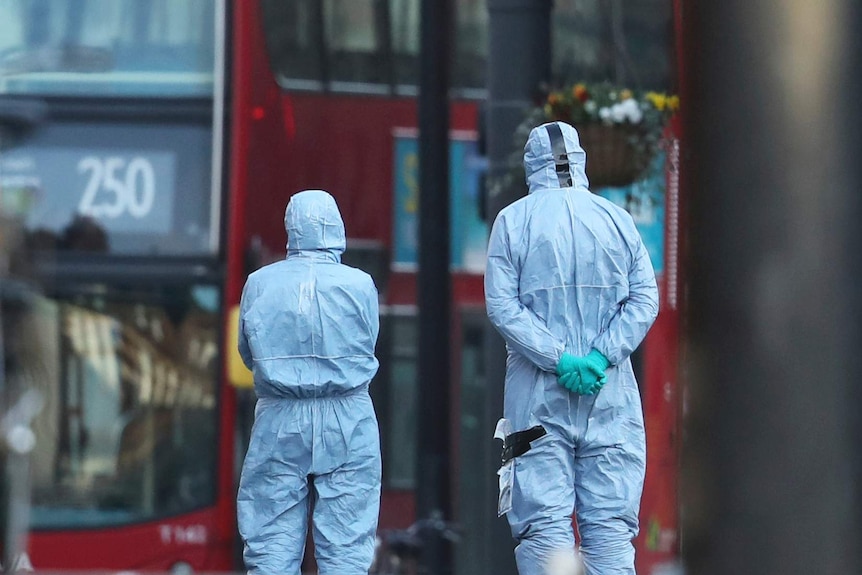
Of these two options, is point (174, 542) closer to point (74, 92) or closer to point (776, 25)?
point (74, 92)

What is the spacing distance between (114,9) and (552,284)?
4.29 meters

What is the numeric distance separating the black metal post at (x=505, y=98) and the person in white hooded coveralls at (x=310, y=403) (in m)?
0.69

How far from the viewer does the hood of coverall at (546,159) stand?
16.7 feet

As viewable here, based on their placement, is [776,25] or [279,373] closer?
[776,25]

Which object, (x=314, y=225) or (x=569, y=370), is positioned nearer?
(x=569, y=370)

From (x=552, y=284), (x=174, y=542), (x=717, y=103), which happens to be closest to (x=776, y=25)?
(x=717, y=103)

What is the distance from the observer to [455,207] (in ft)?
34.8

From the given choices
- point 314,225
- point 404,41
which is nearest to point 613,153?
point 314,225

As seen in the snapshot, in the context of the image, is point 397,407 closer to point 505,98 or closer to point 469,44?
point 469,44

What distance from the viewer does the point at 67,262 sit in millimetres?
8758

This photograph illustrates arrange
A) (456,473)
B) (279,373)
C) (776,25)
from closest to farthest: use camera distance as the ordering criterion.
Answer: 1. (776,25)
2. (279,373)
3. (456,473)

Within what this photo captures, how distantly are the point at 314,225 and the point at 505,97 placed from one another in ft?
3.06

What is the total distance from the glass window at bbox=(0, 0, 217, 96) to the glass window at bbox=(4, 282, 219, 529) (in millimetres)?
980

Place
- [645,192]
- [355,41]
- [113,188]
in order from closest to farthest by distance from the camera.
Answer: [645,192], [113,188], [355,41]
